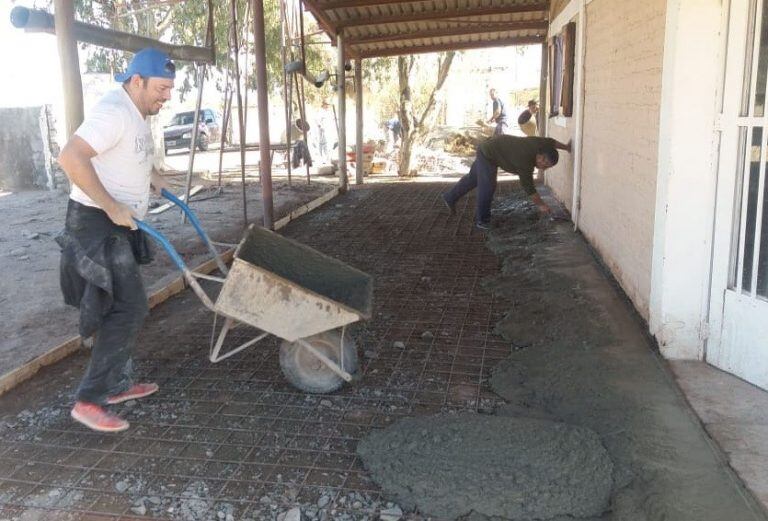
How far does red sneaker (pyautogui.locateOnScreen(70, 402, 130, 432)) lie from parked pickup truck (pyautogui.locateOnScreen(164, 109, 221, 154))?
2484 centimetres

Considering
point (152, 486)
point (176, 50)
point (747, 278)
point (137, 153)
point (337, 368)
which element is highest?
point (176, 50)

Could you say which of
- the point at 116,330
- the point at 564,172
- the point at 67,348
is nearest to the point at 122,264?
the point at 116,330

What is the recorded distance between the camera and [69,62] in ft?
14.6

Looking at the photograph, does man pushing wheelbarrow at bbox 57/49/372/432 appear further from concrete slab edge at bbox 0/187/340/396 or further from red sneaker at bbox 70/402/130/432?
concrete slab edge at bbox 0/187/340/396

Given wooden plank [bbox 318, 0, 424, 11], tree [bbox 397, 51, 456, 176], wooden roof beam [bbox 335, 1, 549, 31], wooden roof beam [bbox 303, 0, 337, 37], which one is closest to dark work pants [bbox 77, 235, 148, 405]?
wooden roof beam [bbox 303, 0, 337, 37]

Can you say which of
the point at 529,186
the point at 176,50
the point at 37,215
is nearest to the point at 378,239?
the point at 529,186

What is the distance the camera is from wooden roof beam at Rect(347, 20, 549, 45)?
1199 centimetres

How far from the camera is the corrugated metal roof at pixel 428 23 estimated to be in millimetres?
11195

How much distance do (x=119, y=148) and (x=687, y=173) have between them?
9.94 ft

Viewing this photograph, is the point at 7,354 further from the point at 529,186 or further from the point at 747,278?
the point at 529,186

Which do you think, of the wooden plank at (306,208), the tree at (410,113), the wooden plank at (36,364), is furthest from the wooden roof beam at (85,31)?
the tree at (410,113)

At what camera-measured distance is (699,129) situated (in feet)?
12.6

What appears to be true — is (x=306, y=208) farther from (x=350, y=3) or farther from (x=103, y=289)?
(x=103, y=289)

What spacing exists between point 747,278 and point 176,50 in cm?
512
